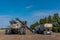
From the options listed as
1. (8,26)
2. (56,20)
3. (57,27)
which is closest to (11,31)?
(8,26)

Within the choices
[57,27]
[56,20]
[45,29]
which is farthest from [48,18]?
[45,29]

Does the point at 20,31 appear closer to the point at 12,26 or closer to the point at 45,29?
the point at 12,26

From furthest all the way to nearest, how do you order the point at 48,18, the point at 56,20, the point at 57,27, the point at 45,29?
the point at 48,18 → the point at 56,20 → the point at 57,27 → the point at 45,29

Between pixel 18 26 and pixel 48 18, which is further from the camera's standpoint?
pixel 48 18

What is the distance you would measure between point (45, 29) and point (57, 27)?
26005 millimetres

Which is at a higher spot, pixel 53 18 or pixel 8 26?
pixel 53 18

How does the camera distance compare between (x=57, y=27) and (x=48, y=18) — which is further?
(x=48, y=18)

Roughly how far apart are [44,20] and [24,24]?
53.7 metres

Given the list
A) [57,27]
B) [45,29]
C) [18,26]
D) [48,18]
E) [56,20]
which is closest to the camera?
[18,26]

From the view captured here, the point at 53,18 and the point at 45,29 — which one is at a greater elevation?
the point at 53,18

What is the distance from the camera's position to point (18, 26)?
43781 millimetres

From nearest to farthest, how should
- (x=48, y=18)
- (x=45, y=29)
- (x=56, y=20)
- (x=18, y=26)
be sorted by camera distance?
(x=18, y=26)
(x=45, y=29)
(x=56, y=20)
(x=48, y=18)

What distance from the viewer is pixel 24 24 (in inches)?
1751

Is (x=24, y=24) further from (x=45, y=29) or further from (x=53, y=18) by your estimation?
(x=53, y=18)
